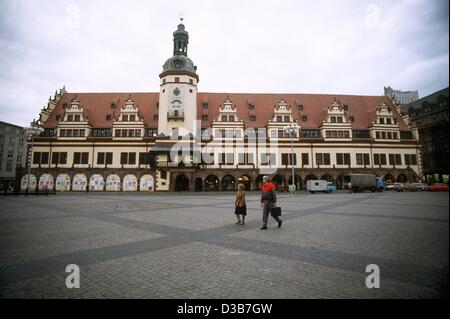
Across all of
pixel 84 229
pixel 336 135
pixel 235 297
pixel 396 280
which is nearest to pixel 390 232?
pixel 396 280

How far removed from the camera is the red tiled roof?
4294 cm

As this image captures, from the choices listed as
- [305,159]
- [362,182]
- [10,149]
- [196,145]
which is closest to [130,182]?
[196,145]

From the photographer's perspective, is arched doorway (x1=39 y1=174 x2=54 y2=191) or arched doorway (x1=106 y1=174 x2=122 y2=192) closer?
arched doorway (x1=39 y1=174 x2=54 y2=191)

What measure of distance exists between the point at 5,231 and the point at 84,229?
2.40 meters

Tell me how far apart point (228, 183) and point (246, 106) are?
15.0 metres

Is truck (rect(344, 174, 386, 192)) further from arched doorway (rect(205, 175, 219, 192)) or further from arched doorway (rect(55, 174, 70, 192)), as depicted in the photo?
arched doorway (rect(55, 174, 70, 192))

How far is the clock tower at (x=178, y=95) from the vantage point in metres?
40.8

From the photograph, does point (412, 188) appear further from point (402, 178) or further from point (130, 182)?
point (130, 182)

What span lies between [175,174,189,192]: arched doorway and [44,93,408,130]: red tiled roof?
9.82 m

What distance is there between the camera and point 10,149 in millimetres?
66562

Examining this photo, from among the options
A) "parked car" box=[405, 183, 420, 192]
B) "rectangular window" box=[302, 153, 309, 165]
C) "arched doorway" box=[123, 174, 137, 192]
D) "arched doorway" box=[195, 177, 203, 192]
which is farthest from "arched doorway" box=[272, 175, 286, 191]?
"arched doorway" box=[123, 174, 137, 192]

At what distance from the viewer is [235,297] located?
3508 mm

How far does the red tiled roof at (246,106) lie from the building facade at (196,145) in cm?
33

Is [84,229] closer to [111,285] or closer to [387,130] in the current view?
[111,285]
